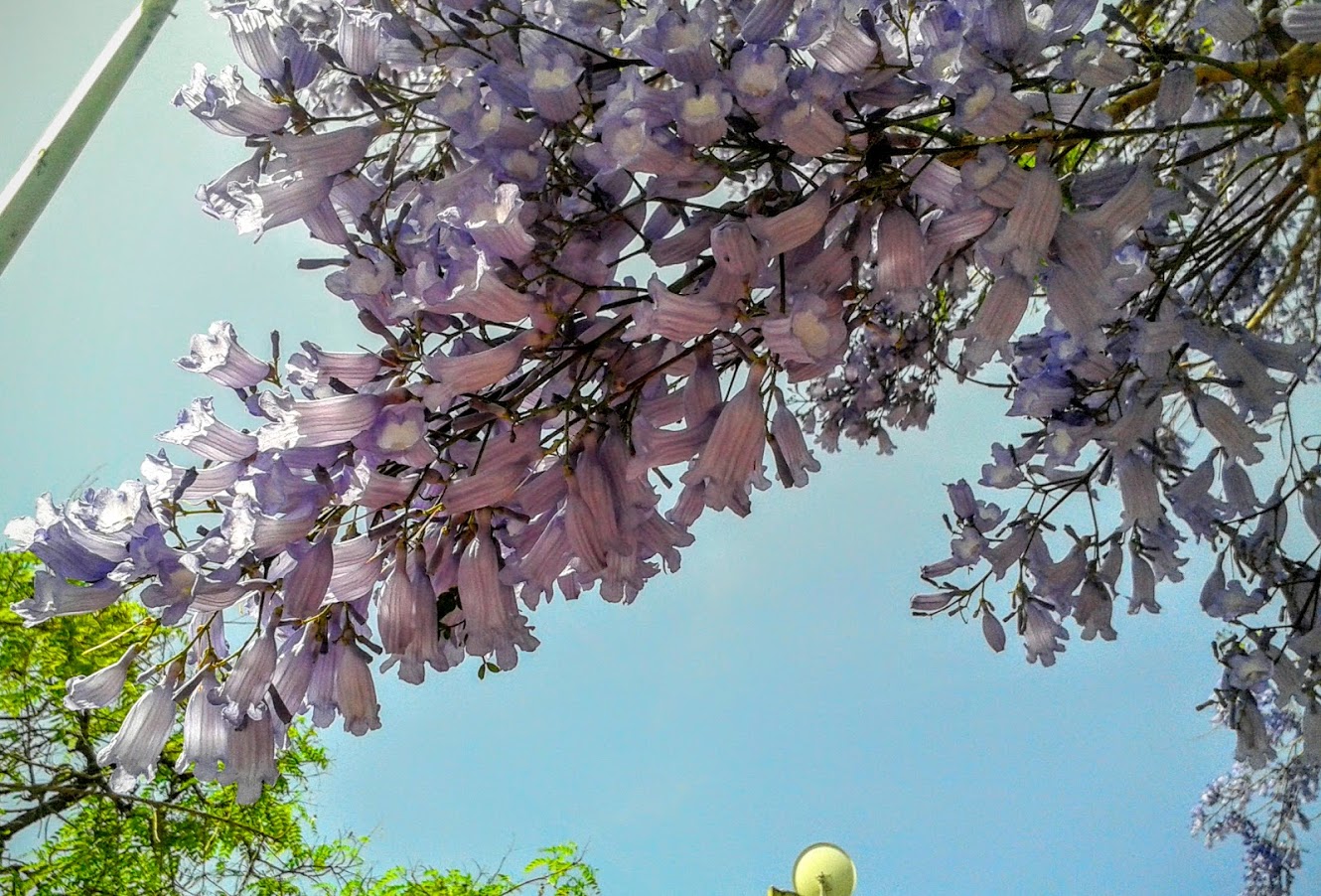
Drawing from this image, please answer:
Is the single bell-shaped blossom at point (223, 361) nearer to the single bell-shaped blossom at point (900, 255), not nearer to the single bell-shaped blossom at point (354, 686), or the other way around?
the single bell-shaped blossom at point (354, 686)

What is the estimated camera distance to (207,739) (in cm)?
69

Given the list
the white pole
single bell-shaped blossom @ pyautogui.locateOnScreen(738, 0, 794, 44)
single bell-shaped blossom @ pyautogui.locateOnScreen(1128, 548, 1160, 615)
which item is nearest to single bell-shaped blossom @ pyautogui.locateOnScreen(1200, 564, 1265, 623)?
single bell-shaped blossom @ pyautogui.locateOnScreen(1128, 548, 1160, 615)

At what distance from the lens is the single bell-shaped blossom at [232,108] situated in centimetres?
70

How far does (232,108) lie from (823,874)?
259 centimetres

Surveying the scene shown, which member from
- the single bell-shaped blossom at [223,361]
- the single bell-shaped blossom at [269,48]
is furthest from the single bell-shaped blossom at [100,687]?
the single bell-shaped blossom at [269,48]

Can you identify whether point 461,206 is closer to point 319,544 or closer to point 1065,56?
point 319,544

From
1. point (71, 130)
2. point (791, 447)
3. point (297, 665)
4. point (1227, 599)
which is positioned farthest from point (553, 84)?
point (1227, 599)

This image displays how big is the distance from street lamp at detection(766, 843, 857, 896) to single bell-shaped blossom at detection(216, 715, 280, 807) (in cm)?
228

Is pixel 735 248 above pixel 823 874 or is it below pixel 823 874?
below

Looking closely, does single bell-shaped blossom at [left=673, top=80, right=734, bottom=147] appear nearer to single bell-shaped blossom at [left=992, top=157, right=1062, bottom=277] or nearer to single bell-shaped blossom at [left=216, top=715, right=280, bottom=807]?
single bell-shaped blossom at [left=992, top=157, right=1062, bottom=277]

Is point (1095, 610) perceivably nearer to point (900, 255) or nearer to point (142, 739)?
point (900, 255)

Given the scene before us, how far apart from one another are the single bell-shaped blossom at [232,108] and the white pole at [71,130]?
357 millimetres

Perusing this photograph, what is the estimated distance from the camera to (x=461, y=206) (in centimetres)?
63

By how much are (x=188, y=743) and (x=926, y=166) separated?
635mm
